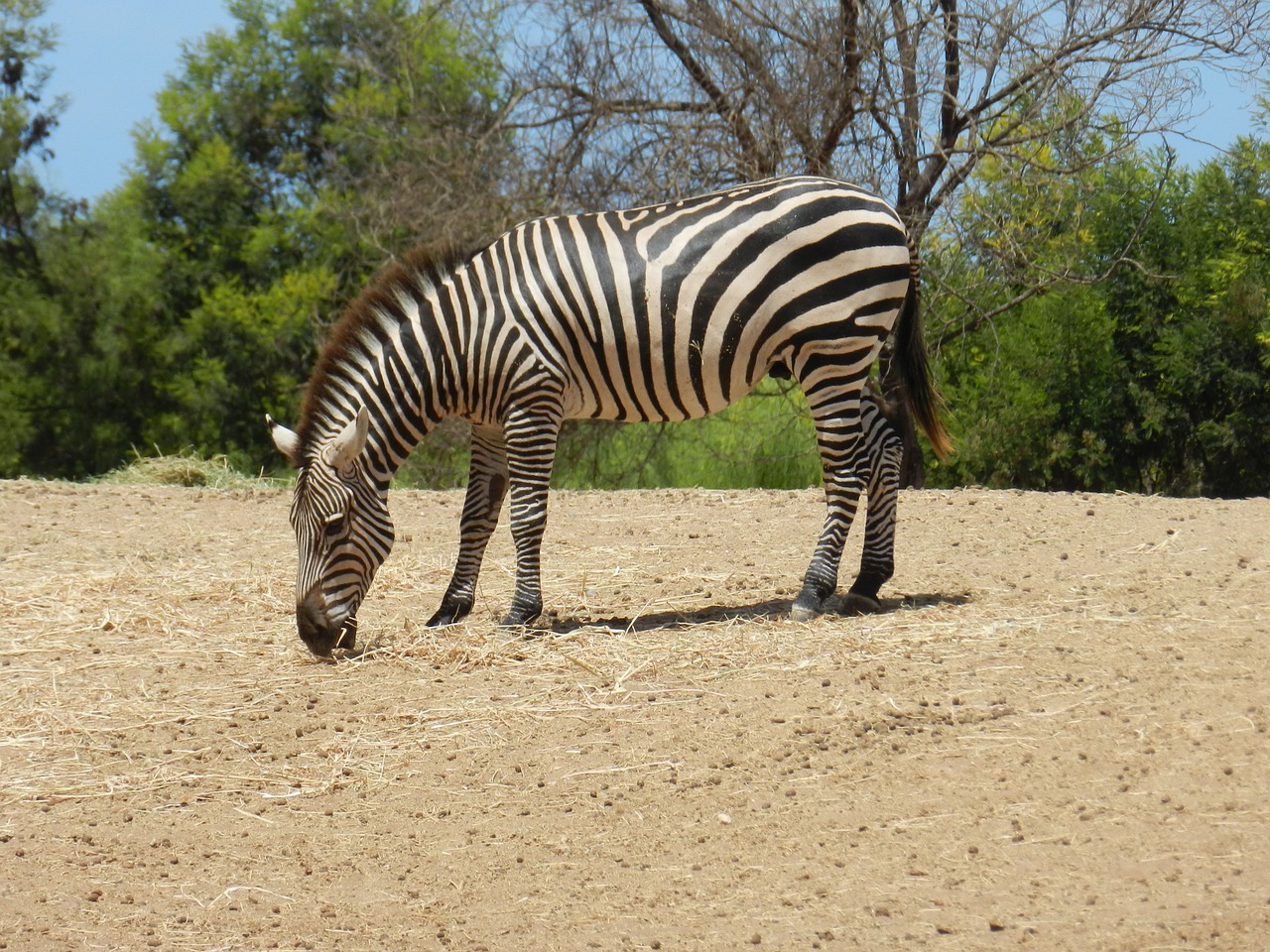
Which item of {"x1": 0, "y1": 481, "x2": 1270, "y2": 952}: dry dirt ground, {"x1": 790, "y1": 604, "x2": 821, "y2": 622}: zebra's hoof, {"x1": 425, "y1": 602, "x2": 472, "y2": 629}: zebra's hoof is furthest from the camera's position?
{"x1": 425, "y1": 602, "x2": 472, "y2": 629}: zebra's hoof

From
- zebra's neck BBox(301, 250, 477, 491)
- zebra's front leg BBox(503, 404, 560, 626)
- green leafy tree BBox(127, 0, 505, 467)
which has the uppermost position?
green leafy tree BBox(127, 0, 505, 467)

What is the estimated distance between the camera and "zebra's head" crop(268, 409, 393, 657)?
6.07 m

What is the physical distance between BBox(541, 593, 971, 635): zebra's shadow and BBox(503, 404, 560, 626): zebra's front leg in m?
0.18

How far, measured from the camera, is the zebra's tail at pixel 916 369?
7277 mm

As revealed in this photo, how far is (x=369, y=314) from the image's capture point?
6.61m

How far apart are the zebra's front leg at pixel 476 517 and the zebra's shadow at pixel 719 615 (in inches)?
18.8

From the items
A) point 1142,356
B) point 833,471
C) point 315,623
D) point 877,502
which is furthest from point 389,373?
point 1142,356

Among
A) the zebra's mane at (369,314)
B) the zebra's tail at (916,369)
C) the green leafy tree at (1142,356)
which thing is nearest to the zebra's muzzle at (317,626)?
the zebra's mane at (369,314)

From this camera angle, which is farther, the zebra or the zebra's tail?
the zebra's tail

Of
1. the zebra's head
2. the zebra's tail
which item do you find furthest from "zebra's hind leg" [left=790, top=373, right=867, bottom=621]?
the zebra's head

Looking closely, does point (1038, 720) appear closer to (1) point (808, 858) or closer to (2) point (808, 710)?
(2) point (808, 710)

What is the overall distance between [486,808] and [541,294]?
296 centimetres

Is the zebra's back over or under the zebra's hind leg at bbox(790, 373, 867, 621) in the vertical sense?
over

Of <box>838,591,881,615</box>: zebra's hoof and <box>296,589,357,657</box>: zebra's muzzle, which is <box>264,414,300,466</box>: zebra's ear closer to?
<box>296,589,357,657</box>: zebra's muzzle
